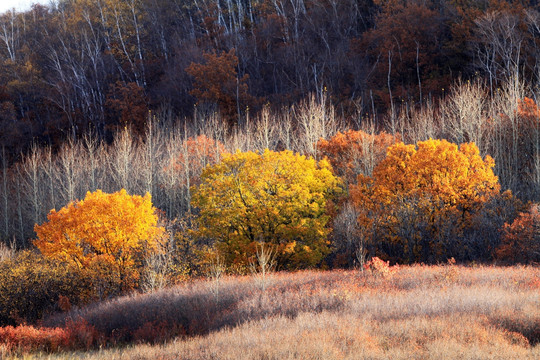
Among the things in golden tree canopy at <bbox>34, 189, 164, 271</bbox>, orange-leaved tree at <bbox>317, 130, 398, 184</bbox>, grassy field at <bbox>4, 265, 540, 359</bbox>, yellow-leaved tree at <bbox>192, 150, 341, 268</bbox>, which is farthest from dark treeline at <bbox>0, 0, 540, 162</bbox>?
grassy field at <bbox>4, 265, 540, 359</bbox>

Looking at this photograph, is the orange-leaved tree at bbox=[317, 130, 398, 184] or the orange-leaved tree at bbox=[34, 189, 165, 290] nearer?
the orange-leaved tree at bbox=[34, 189, 165, 290]

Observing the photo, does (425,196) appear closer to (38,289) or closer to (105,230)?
(105,230)

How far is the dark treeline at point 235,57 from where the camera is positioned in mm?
53188

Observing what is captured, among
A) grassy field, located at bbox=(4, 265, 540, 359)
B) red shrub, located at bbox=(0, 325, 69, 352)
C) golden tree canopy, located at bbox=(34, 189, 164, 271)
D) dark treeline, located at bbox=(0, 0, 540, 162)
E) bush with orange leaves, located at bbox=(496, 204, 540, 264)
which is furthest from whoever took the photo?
dark treeline, located at bbox=(0, 0, 540, 162)

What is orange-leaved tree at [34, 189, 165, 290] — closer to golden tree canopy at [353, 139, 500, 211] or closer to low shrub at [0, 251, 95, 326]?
low shrub at [0, 251, 95, 326]

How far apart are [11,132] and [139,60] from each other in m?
18.3

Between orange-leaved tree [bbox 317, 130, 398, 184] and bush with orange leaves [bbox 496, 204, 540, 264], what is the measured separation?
1304 cm

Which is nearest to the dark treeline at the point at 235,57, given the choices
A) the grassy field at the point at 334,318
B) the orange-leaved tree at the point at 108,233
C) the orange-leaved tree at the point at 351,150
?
the orange-leaved tree at the point at 351,150

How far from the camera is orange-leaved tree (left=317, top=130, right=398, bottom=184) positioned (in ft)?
126

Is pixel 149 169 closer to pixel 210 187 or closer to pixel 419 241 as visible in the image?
pixel 210 187

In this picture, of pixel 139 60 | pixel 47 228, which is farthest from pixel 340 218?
pixel 139 60

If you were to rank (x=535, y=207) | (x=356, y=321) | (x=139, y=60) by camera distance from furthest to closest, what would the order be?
(x=139, y=60) < (x=535, y=207) < (x=356, y=321)

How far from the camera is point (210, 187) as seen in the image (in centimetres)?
3086

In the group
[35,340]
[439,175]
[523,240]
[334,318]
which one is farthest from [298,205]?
[334,318]
